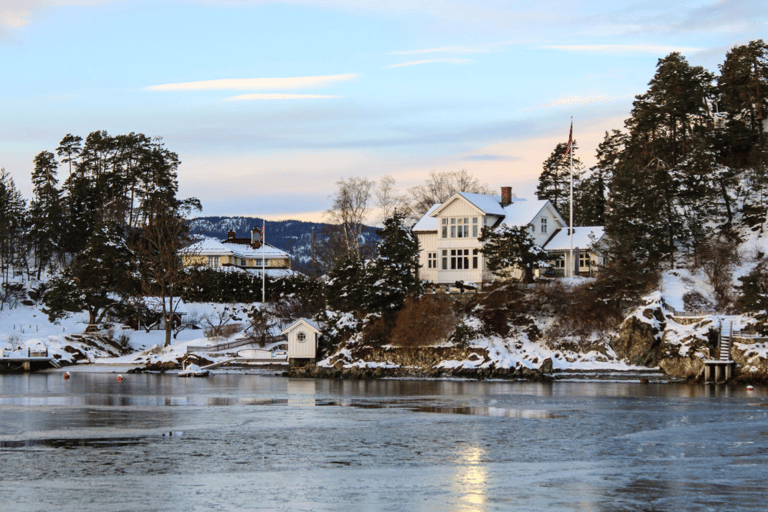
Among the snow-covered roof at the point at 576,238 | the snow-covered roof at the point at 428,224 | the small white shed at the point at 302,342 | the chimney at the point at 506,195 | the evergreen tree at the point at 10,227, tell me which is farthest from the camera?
the evergreen tree at the point at 10,227

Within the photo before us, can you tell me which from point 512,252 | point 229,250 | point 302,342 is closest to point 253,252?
point 229,250

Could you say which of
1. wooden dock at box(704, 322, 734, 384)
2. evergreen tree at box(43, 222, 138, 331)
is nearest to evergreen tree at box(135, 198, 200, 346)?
evergreen tree at box(43, 222, 138, 331)

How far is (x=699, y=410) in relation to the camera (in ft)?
115

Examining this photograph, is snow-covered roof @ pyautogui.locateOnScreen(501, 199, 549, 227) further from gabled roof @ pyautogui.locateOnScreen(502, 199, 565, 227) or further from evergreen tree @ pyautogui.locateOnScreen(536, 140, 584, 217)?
evergreen tree @ pyautogui.locateOnScreen(536, 140, 584, 217)

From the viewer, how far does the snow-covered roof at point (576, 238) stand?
70500 mm

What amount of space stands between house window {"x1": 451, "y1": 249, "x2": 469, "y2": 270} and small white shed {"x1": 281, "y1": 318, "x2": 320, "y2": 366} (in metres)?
14.3

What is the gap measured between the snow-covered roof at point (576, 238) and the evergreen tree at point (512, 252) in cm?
622

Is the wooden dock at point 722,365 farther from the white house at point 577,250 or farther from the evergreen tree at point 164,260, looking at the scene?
the evergreen tree at point 164,260

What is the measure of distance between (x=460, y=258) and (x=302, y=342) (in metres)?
15.8

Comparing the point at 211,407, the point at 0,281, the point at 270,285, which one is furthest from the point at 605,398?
the point at 0,281

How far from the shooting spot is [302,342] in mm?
63531

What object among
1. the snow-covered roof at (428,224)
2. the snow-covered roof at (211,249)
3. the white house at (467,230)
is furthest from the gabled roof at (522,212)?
the snow-covered roof at (211,249)

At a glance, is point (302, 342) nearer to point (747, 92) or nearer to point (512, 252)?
point (512, 252)

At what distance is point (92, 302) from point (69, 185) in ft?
104
